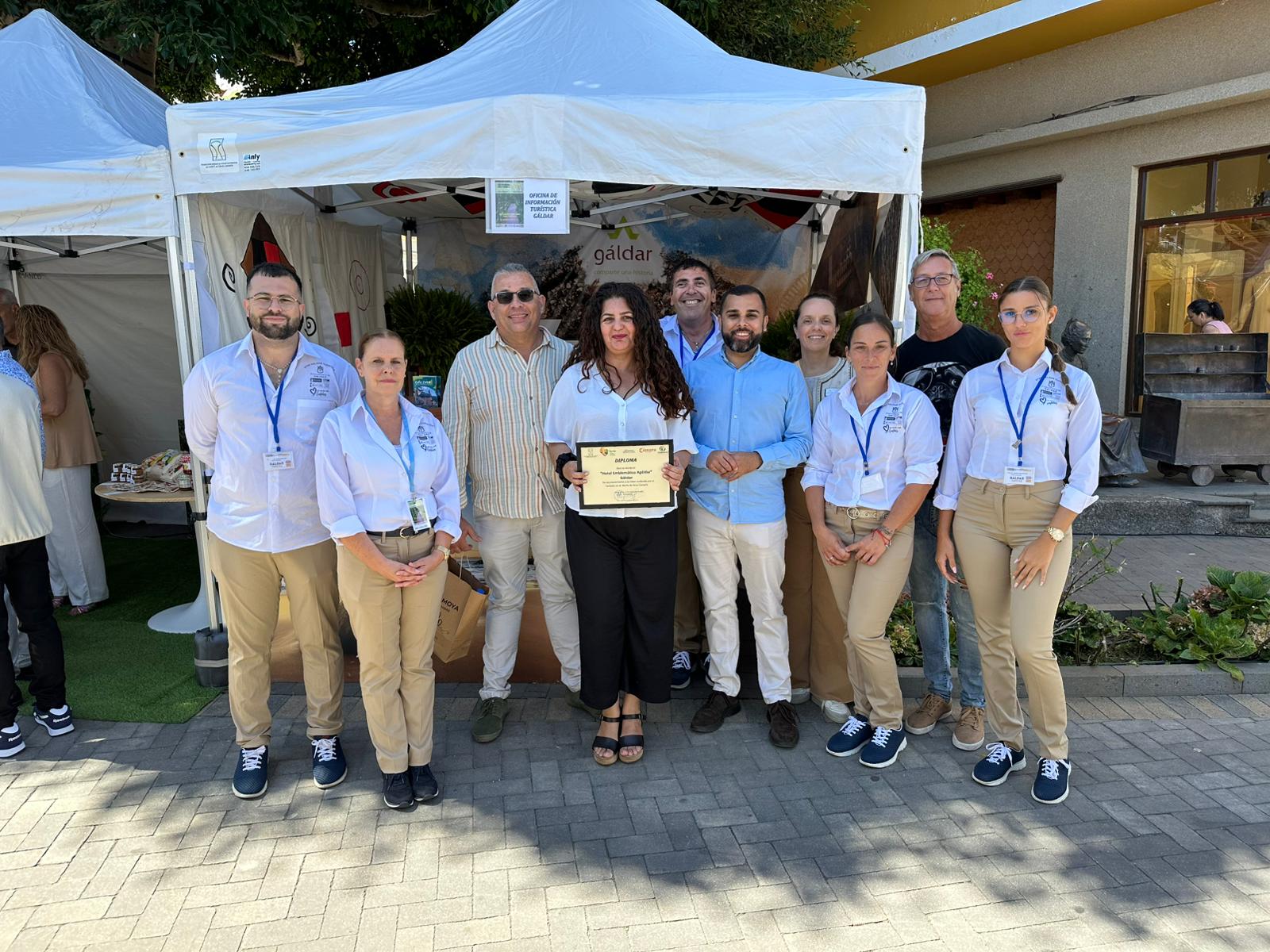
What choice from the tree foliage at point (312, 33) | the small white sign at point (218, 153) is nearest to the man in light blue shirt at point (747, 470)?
the small white sign at point (218, 153)

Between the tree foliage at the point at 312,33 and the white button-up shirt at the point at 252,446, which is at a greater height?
the tree foliage at the point at 312,33

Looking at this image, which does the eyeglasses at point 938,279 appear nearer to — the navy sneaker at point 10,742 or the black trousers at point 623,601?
the black trousers at point 623,601

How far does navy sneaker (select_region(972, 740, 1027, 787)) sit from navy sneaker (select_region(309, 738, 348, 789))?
2.67m

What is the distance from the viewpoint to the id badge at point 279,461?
3.24m

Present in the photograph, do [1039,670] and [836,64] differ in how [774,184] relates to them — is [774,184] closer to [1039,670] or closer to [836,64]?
[1039,670]

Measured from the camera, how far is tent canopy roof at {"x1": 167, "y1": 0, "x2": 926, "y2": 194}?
3832mm

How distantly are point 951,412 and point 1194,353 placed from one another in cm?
670

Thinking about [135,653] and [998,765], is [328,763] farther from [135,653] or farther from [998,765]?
[998,765]

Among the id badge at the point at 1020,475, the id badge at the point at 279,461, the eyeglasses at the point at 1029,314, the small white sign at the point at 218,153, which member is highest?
the small white sign at the point at 218,153

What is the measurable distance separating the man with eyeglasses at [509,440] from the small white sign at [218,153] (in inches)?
58.2

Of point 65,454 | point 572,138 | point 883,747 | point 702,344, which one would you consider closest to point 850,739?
point 883,747

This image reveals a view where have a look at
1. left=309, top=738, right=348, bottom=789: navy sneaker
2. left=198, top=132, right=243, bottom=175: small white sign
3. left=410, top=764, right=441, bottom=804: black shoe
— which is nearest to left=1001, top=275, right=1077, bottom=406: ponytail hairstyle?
left=410, top=764, right=441, bottom=804: black shoe

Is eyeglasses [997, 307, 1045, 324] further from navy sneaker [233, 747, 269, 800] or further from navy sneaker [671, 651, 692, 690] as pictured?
navy sneaker [233, 747, 269, 800]

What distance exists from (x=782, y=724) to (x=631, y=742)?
0.70 metres
